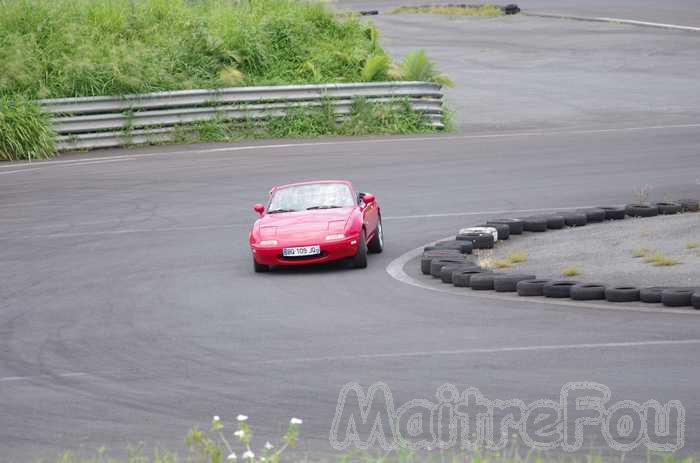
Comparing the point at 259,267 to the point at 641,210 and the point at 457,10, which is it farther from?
the point at 457,10

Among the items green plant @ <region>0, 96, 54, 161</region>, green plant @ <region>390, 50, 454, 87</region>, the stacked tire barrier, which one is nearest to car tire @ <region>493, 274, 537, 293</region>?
the stacked tire barrier

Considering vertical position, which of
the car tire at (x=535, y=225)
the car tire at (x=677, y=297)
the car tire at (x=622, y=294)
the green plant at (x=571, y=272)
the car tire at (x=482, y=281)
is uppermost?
the car tire at (x=677, y=297)

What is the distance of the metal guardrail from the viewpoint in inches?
1129

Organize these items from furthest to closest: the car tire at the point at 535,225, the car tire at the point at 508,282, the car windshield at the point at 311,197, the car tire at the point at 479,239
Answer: the car tire at the point at 535,225, the car windshield at the point at 311,197, the car tire at the point at 479,239, the car tire at the point at 508,282

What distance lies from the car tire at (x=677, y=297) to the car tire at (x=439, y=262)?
11.2ft

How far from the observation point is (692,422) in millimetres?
8672

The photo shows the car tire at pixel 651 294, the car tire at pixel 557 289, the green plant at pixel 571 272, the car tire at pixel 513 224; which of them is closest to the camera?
the car tire at pixel 651 294

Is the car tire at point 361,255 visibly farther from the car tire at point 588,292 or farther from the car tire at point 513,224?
the car tire at point 588,292

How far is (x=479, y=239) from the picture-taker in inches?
709

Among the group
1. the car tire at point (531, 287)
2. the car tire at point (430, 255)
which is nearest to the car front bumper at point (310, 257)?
the car tire at point (430, 255)

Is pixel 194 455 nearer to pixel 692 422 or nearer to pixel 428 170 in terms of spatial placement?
pixel 692 422

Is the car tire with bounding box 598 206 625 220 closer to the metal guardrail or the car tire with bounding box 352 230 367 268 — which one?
the car tire with bounding box 352 230 367 268

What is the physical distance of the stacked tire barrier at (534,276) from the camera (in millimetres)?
13570

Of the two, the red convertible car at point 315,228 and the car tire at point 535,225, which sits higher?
the red convertible car at point 315,228
